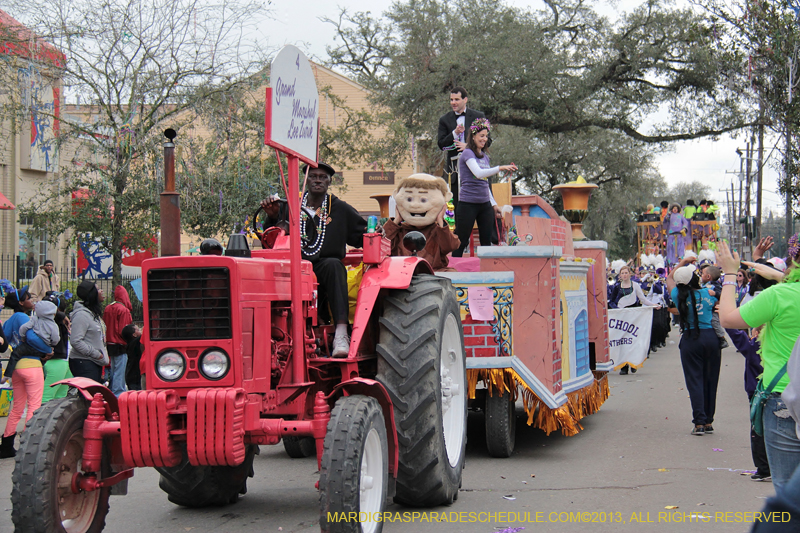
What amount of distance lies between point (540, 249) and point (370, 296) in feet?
8.55

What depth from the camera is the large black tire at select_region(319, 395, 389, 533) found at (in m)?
4.01

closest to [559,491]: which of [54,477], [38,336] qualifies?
[54,477]

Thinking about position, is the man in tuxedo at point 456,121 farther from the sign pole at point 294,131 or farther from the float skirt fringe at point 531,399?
the sign pole at point 294,131

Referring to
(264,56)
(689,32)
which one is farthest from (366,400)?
(689,32)

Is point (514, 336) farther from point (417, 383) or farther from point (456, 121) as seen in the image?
point (456, 121)

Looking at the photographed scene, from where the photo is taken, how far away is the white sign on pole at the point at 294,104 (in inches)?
174

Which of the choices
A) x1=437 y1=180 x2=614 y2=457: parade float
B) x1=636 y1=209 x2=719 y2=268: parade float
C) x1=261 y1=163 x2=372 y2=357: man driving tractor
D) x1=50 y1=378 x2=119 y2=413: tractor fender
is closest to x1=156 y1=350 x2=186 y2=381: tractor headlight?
x1=50 y1=378 x2=119 y2=413: tractor fender

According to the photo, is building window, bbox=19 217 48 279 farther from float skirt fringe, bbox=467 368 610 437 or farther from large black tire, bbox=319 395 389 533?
large black tire, bbox=319 395 389 533

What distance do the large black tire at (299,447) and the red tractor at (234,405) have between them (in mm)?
2542

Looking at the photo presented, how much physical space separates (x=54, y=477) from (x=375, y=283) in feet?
7.42

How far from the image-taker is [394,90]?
24.4 m

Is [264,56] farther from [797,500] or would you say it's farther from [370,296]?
[797,500]

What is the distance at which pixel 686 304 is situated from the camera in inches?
350

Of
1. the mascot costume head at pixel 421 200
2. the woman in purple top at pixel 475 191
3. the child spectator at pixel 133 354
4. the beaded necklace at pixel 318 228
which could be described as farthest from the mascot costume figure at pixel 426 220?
the child spectator at pixel 133 354
